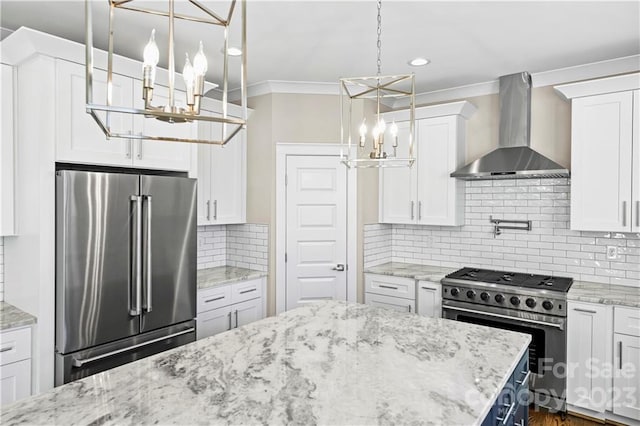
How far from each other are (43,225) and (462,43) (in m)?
2.99

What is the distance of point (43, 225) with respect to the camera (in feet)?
8.15

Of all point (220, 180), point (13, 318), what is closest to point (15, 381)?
point (13, 318)

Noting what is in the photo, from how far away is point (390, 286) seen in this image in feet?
13.4

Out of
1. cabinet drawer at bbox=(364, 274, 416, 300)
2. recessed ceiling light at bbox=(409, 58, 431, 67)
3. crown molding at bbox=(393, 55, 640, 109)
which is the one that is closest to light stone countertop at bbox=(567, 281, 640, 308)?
cabinet drawer at bbox=(364, 274, 416, 300)

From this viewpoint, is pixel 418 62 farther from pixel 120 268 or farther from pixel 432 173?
pixel 120 268

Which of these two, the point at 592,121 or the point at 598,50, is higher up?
the point at 598,50

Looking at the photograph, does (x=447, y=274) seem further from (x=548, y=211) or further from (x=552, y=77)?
(x=552, y=77)

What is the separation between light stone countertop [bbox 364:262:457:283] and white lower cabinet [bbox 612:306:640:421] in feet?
4.41

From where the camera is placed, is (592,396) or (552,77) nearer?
(592,396)

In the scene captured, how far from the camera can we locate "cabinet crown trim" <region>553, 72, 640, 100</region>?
10.1ft

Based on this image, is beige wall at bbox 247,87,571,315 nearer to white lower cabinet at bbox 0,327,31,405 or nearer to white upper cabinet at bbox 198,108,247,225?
white upper cabinet at bbox 198,108,247,225

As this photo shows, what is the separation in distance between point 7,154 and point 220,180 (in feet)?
5.72

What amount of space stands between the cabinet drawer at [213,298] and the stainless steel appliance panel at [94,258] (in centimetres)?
77

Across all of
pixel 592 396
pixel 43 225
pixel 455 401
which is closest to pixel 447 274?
→ pixel 592 396
